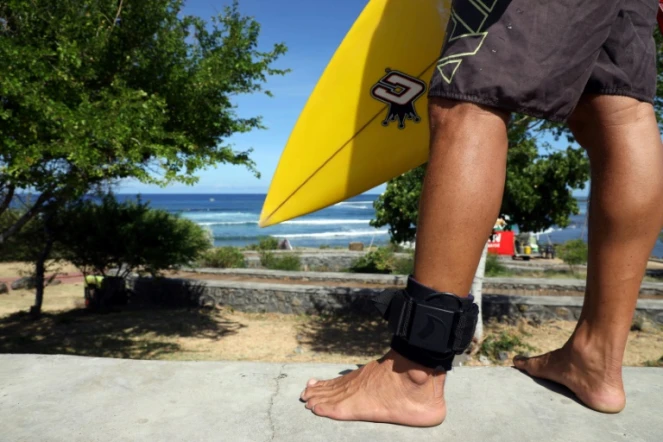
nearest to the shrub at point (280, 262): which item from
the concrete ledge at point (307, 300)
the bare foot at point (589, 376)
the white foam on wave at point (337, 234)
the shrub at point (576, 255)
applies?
the concrete ledge at point (307, 300)

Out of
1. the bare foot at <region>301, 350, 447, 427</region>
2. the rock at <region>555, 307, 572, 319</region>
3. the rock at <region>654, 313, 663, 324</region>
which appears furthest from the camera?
the rock at <region>555, 307, 572, 319</region>

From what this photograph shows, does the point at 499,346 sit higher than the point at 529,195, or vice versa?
the point at 529,195

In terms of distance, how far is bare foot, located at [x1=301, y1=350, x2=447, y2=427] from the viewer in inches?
49.7

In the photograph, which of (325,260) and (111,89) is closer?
(111,89)

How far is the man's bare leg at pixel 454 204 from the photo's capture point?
115cm

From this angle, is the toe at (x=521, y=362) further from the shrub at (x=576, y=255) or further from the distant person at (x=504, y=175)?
the shrub at (x=576, y=255)

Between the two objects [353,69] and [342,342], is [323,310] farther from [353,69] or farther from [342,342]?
[353,69]

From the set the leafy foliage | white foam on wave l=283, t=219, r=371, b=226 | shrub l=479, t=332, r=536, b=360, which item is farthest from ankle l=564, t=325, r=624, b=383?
white foam on wave l=283, t=219, r=371, b=226

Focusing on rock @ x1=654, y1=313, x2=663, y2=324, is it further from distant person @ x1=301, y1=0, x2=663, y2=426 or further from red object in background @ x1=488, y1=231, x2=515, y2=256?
red object in background @ x1=488, y1=231, x2=515, y2=256

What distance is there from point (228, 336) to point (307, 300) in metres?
2.07

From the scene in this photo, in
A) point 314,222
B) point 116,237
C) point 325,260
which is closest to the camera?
point 116,237

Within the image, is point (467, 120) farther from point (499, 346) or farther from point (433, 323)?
point (499, 346)

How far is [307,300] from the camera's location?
10180 mm

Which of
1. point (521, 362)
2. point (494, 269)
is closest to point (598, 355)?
point (521, 362)
